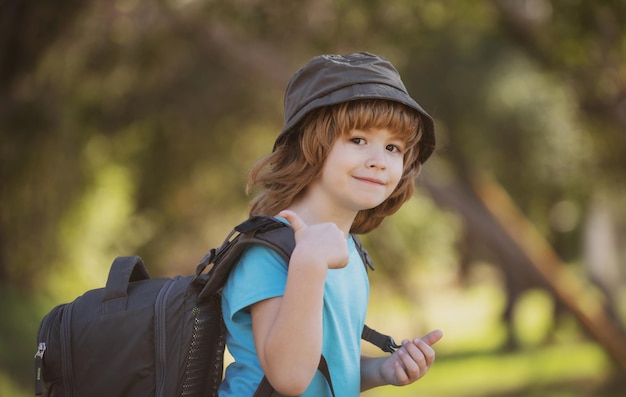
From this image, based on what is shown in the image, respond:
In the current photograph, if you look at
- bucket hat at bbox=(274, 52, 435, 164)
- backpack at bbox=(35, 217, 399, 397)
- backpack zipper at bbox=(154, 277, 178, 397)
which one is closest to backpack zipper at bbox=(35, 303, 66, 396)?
backpack at bbox=(35, 217, 399, 397)

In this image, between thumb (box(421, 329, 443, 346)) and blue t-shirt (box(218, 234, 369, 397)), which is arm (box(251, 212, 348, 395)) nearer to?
blue t-shirt (box(218, 234, 369, 397))

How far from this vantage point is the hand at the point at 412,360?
222 centimetres

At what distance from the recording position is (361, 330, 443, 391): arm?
7.30ft

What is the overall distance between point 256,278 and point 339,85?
1.81 feet

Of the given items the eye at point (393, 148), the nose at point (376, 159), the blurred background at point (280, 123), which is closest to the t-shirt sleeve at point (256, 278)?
the nose at point (376, 159)

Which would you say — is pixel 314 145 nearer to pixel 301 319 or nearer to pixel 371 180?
pixel 371 180

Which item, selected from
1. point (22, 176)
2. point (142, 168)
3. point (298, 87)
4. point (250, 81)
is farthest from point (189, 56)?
point (298, 87)

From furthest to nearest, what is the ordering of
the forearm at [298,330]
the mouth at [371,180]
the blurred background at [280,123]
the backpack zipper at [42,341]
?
the blurred background at [280,123], the mouth at [371,180], the backpack zipper at [42,341], the forearm at [298,330]

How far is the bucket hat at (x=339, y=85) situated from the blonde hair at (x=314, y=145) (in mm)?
39

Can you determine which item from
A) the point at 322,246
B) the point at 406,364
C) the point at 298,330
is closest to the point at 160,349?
the point at 298,330

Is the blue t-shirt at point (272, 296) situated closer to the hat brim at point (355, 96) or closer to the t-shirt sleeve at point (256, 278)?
the t-shirt sleeve at point (256, 278)

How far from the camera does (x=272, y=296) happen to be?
79.5 inches

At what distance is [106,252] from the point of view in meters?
12.0

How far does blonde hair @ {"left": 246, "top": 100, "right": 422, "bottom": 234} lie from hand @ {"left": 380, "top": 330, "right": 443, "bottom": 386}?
504 millimetres
